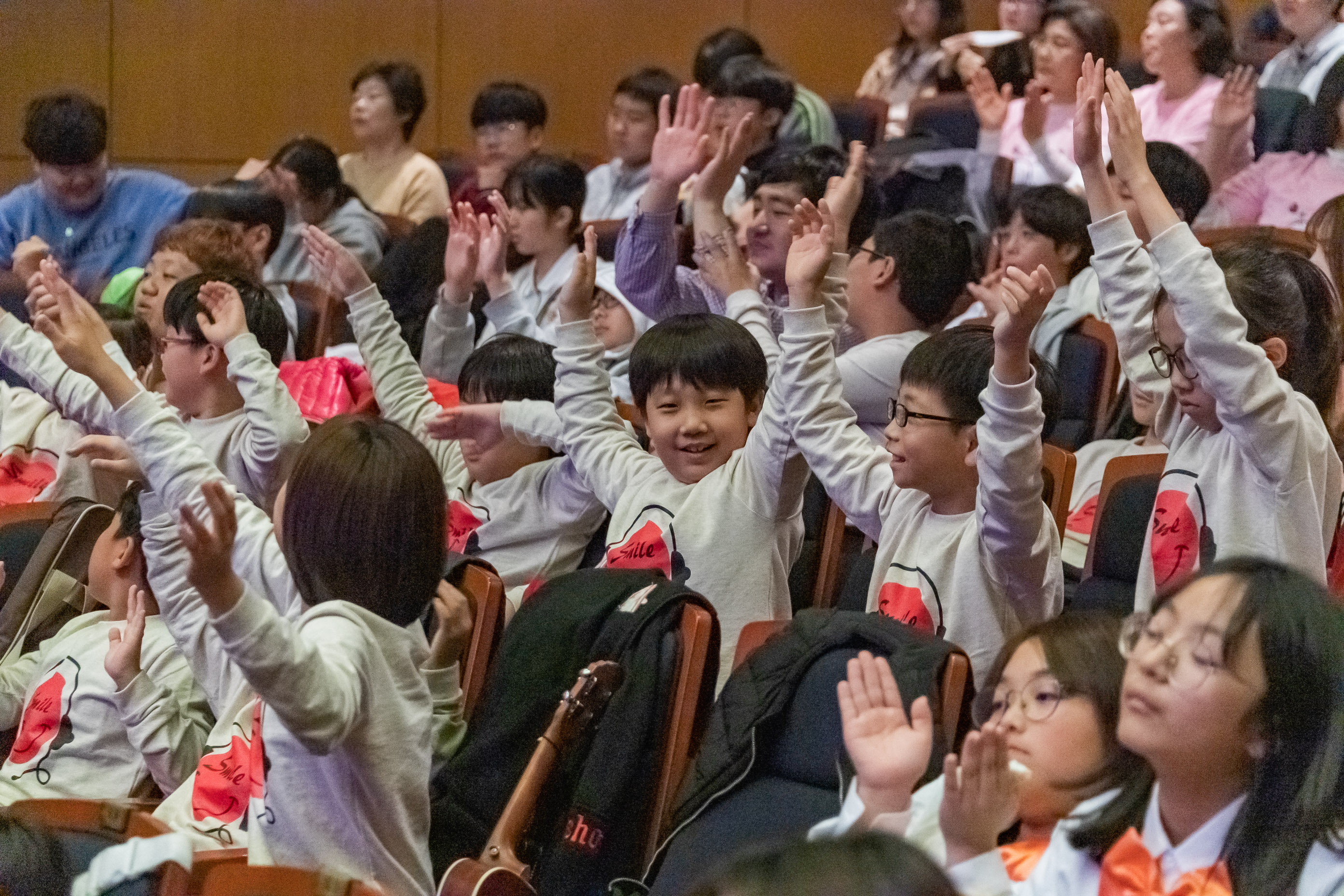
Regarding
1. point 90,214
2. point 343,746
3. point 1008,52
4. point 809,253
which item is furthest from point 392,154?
point 343,746

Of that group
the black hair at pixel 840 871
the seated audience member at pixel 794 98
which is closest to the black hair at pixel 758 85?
the seated audience member at pixel 794 98

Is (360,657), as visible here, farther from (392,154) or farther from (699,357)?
(392,154)

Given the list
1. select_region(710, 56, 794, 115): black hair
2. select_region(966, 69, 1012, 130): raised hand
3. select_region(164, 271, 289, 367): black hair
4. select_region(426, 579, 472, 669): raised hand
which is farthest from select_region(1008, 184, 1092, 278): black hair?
select_region(426, 579, 472, 669): raised hand

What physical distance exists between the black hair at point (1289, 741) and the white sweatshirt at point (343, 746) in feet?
2.84

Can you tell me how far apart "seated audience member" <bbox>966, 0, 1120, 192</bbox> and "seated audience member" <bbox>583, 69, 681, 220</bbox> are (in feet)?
3.21

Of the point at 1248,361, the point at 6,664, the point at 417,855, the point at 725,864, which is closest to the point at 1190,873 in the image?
the point at 725,864

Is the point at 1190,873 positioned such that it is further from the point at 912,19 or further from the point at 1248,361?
the point at 912,19

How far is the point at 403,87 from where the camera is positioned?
5605mm

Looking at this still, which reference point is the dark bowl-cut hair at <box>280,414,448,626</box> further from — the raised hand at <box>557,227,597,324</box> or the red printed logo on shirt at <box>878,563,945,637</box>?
the raised hand at <box>557,227,597,324</box>

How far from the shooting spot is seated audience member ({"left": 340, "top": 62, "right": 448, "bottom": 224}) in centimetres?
537

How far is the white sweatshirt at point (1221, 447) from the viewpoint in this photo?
1.90m

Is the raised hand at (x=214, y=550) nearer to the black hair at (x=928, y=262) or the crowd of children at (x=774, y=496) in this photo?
the crowd of children at (x=774, y=496)

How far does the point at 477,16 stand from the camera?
659cm

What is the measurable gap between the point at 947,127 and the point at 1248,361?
3.24 m
